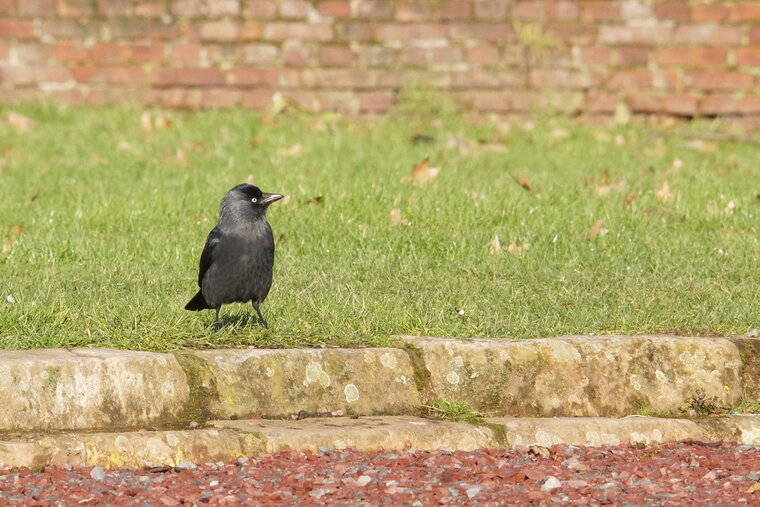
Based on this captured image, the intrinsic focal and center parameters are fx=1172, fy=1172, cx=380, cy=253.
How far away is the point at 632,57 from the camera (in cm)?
1105

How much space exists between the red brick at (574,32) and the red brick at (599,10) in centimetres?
8

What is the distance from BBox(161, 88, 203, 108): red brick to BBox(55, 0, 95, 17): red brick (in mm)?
1015

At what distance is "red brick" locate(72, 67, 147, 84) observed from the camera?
10875 mm

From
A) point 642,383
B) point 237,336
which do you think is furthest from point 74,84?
point 642,383

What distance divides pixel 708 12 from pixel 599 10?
41.0 inches

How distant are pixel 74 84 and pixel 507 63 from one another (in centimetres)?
404

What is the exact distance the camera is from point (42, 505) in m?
3.48

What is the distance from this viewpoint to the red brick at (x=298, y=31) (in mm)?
10891

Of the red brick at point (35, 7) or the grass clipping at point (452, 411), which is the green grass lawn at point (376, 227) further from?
the red brick at point (35, 7)

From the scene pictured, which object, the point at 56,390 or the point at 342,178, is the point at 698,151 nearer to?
the point at 342,178

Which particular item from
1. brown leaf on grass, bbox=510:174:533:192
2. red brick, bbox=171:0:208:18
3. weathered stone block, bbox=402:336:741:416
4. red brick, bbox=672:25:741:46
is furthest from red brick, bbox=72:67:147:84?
weathered stone block, bbox=402:336:741:416

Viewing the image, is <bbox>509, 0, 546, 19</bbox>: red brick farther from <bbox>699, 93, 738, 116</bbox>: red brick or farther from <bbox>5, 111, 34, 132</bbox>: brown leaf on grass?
<bbox>5, 111, 34, 132</bbox>: brown leaf on grass

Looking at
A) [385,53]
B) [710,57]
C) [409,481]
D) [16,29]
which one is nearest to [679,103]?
[710,57]

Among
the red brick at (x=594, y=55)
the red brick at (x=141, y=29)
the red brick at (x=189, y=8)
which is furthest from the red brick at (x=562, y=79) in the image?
the red brick at (x=141, y=29)
